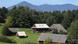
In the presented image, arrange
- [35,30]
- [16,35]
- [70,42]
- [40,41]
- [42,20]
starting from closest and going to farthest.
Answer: [70,42]
[40,41]
[16,35]
[35,30]
[42,20]

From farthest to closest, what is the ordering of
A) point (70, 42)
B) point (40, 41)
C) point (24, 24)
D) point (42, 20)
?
point (42, 20) → point (24, 24) → point (40, 41) → point (70, 42)

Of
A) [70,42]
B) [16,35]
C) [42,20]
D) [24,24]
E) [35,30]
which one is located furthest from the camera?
[42,20]

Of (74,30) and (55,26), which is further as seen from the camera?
(55,26)

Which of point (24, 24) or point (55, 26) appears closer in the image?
point (55, 26)

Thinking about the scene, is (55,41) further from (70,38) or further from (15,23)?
(15,23)

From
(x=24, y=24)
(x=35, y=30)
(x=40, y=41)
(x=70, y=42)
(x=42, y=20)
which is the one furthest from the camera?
(x=42, y=20)

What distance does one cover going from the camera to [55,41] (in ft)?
131

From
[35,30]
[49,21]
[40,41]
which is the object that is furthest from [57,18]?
[40,41]

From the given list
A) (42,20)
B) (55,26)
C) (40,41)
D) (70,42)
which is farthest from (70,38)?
(42,20)

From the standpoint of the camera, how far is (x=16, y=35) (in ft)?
Result: 174

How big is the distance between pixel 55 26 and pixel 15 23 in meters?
12.0

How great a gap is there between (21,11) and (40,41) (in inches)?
1462

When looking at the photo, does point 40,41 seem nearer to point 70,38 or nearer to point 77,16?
point 70,38

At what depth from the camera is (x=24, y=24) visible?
225 ft
